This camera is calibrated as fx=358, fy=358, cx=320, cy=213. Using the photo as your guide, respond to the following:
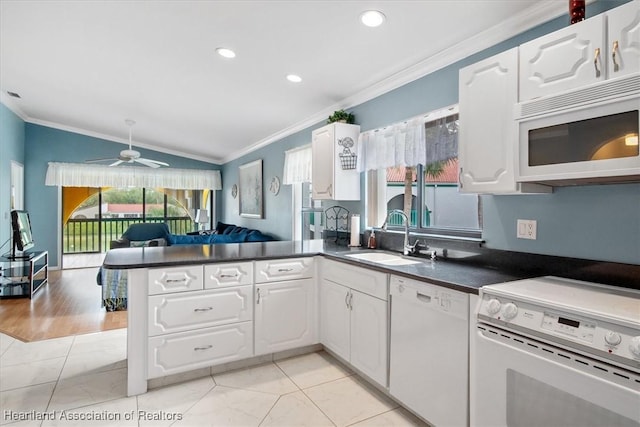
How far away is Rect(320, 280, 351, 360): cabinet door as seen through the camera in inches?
103

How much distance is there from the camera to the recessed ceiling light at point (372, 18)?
2.16 m

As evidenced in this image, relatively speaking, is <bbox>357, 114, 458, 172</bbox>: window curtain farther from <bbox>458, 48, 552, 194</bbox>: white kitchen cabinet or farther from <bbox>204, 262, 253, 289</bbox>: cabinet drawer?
<bbox>204, 262, 253, 289</bbox>: cabinet drawer

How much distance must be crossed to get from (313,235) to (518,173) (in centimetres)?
311

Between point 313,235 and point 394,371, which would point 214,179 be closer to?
point 313,235

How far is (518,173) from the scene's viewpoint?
171 centimetres

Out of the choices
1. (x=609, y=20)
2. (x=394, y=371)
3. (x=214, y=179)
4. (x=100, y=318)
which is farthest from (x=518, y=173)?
(x=214, y=179)

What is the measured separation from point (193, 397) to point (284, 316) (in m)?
0.83

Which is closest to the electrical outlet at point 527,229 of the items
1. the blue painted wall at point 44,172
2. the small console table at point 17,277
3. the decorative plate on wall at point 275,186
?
the decorative plate on wall at point 275,186

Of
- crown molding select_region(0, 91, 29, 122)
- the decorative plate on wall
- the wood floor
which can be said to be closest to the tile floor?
the wood floor

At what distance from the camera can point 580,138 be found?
1483 mm

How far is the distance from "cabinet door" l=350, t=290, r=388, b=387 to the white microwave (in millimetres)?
1156

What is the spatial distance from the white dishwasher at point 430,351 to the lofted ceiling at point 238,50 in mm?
1608

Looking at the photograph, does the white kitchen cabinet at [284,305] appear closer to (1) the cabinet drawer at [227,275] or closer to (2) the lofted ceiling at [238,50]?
(1) the cabinet drawer at [227,275]

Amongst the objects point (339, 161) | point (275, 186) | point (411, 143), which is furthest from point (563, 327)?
point (275, 186)
